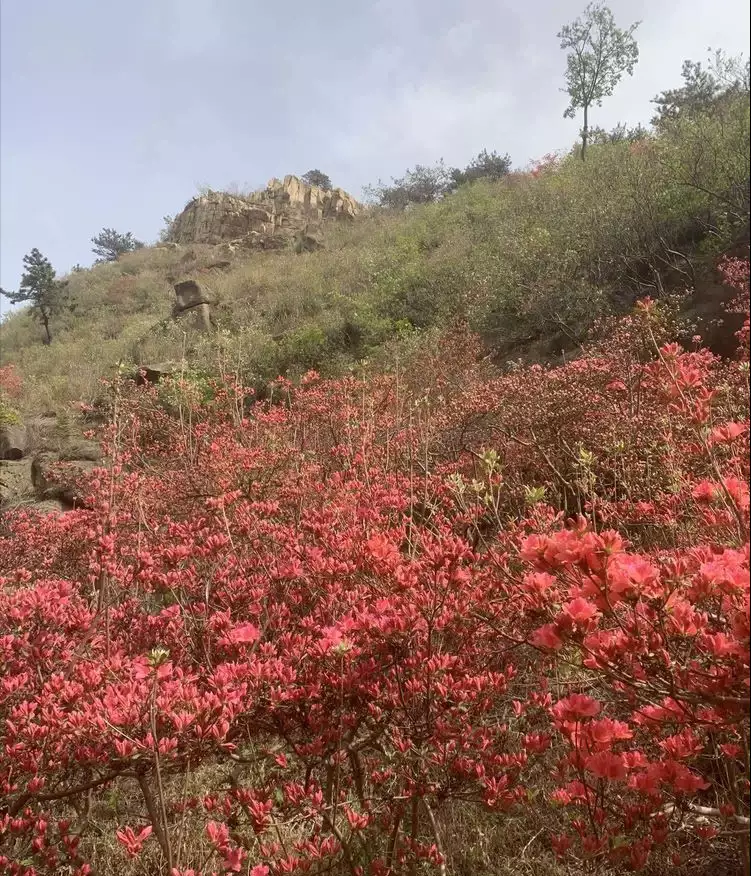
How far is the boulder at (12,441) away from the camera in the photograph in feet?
36.3

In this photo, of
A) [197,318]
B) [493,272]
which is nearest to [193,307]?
[197,318]

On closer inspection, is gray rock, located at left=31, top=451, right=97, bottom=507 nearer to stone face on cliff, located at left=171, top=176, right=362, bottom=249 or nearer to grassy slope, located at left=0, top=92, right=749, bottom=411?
grassy slope, located at left=0, top=92, right=749, bottom=411

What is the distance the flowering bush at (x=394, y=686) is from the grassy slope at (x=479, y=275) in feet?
3.08

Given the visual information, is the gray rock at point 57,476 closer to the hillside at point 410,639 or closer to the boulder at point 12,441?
the boulder at point 12,441

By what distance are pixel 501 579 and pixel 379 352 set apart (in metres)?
8.43

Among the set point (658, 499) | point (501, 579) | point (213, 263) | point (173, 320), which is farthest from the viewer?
point (213, 263)

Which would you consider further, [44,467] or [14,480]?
[14,480]

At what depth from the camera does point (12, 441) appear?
11.1m

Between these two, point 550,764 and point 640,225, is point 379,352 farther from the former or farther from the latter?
point 550,764

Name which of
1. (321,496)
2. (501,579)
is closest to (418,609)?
(501,579)

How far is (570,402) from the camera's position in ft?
14.7

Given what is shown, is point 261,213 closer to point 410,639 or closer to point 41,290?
point 41,290

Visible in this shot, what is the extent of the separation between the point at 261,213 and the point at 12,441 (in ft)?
71.8

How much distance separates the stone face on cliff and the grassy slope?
8.48m
